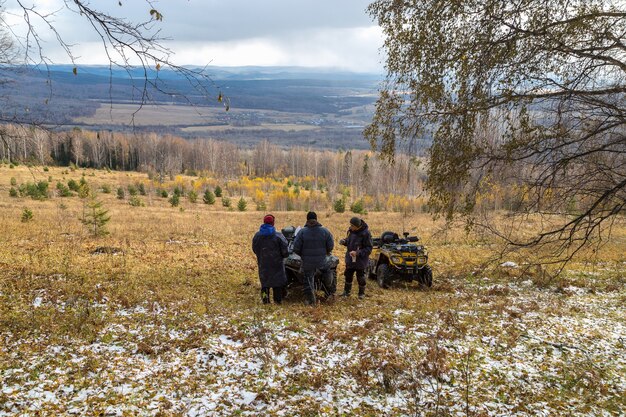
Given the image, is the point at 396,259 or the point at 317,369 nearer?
the point at 317,369

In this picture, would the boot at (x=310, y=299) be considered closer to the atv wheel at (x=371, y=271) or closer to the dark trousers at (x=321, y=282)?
the dark trousers at (x=321, y=282)

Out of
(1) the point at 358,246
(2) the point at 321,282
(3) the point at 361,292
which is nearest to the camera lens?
(1) the point at 358,246

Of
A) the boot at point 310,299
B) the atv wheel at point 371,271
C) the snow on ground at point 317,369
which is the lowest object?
the atv wheel at point 371,271

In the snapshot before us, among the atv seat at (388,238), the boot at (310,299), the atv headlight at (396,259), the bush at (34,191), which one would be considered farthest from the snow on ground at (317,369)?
the bush at (34,191)

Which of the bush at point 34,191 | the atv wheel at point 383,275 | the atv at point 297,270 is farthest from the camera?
the bush at point 34,191

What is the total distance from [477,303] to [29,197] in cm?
4026

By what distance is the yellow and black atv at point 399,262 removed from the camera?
11055 millimetres

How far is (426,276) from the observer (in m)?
11.7

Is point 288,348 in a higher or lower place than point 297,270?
lower

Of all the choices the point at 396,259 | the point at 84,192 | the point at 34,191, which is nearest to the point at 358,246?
the point at 396,259

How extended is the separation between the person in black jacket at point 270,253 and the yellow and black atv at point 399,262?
3.67m

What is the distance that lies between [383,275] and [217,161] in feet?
354

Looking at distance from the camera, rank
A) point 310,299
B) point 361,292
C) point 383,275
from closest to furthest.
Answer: point 310,299
point 361,292
point 383,275

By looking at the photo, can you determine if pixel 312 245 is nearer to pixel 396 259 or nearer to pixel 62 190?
pixel 396 259
